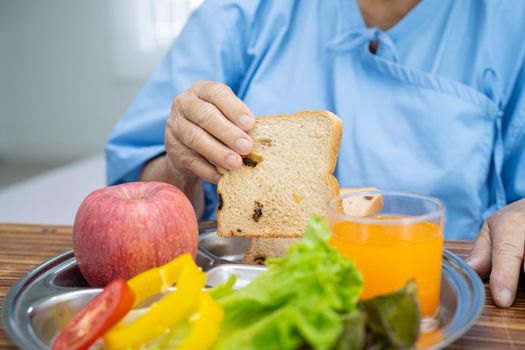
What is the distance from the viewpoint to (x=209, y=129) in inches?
40.6

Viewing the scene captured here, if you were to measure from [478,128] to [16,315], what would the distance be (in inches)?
38.5

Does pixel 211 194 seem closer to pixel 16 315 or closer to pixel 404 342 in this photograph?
pixel 16 315

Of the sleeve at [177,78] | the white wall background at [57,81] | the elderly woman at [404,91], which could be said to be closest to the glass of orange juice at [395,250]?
the elderly woman at [404,91]

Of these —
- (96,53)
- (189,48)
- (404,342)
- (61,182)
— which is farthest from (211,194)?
(96,53)

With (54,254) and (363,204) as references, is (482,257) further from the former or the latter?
(54,254)

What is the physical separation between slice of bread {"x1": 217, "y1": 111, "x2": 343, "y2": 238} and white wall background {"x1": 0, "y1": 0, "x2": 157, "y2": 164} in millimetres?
3288

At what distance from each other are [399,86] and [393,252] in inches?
27.5

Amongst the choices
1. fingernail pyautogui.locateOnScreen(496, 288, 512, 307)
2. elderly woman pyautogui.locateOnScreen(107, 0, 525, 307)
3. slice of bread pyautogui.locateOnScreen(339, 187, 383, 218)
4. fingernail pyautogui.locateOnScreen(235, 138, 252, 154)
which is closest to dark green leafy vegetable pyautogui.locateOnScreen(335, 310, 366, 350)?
slice of bread pyautogui.locateOnScreen(339, 187, 383, 218)

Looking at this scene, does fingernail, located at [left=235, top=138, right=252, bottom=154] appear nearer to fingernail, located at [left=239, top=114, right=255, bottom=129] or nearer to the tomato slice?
fingernail, located at [left=239, top=114, right=255, bottom=129]

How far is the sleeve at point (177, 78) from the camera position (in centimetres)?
140

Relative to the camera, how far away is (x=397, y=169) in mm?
1292

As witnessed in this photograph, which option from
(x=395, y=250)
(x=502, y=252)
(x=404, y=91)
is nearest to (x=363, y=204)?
(x=395, y=250)

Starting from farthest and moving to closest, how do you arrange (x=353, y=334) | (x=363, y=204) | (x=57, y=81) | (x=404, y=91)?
(x=57, y=81) < (x=404, y=91) < (x=363, y=204) < (x=353, y=334)

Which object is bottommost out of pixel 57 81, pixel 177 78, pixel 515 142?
pixel 57 81
